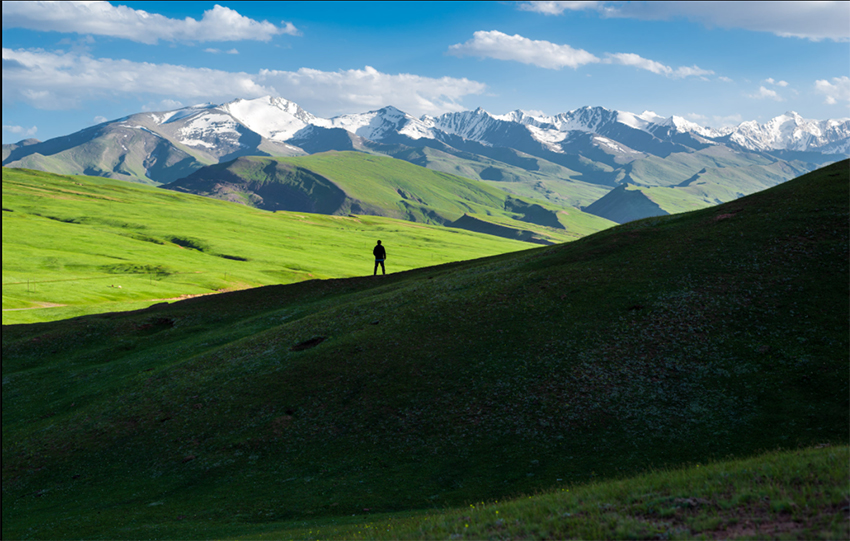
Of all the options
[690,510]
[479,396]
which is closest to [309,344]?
[479,396]

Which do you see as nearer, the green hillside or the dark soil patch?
the green hillside

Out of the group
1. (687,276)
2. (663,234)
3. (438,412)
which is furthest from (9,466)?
(663,234)

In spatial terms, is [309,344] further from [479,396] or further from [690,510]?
[690,510]

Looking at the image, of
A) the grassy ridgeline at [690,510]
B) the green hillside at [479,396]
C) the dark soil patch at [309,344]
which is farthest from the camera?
the dark soil patch at [309,344]

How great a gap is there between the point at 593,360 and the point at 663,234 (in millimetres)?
22434

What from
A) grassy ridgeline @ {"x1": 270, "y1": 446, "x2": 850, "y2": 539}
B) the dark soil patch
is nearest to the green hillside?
the dark soil patch

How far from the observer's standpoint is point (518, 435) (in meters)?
30.3

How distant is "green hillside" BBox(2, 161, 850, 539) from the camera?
27.3m

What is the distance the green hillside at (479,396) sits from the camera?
2728cm

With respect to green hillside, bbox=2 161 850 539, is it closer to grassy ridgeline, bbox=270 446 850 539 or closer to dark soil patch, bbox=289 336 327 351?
dark soil patch, bbox=289 336 327 351

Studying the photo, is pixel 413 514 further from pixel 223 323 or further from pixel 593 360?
pixel 223 323

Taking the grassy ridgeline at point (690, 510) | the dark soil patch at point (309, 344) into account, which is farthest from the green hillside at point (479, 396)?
the grassy ridgeline at point (690, 510)

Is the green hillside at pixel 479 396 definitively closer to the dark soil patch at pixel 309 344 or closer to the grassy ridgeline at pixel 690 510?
the dark soil patch at pixel 309 344

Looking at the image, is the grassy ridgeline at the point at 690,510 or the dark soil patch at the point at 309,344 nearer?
the grassy ridgeline at the point at 690,510
